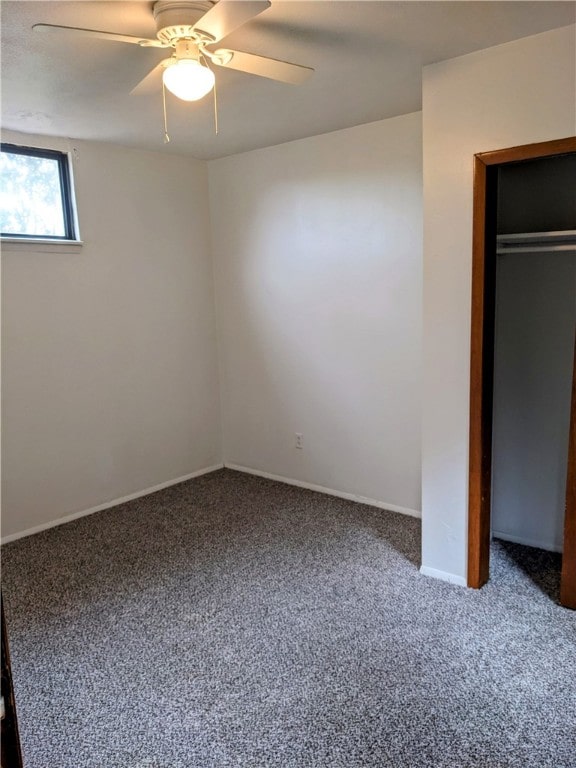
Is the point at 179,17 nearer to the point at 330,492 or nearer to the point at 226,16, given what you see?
the point at 226,16

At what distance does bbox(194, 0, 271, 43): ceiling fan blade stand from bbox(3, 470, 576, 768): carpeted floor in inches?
91.9

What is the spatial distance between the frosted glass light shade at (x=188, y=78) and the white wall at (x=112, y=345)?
2.01 meters

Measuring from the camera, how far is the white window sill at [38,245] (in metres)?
3.46

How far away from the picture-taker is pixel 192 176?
4.45 meters

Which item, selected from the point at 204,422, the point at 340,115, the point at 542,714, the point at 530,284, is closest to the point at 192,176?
the point at 340,115

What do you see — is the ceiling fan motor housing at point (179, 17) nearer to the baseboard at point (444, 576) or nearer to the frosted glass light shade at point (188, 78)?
the frosted glass light shade at point (188, 78)

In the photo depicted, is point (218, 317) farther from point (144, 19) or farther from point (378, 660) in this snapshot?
point (378, 660)

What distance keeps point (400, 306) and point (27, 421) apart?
250 centimetres

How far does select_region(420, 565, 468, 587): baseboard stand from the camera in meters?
2.90

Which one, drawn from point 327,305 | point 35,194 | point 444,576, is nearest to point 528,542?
point 444,576

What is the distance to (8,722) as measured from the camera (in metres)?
0.92

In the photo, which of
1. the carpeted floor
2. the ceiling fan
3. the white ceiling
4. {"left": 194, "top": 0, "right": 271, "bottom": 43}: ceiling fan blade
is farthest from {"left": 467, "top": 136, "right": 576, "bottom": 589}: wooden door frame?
{"left": 194, "top": 0, "right": 271, "bottom": 43}: ceiling fan blade

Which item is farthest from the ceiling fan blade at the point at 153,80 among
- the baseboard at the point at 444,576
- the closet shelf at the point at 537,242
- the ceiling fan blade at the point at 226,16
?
the baseboard at the point at 444,576

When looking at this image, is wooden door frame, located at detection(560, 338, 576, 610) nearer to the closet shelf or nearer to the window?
the closet shelf
